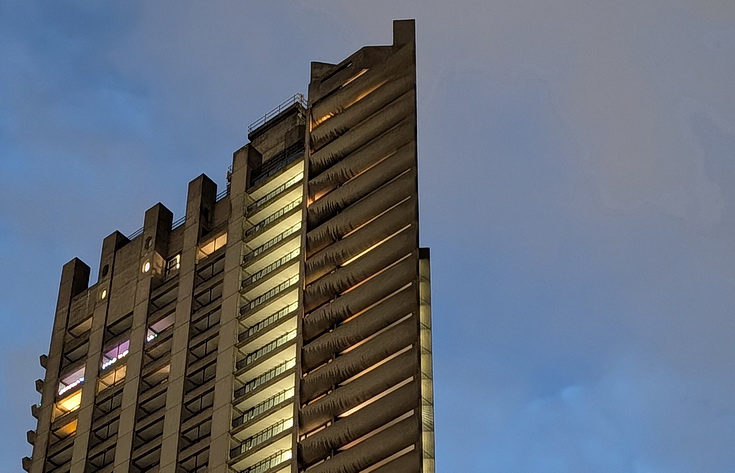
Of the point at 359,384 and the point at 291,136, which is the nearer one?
the point at 359,384

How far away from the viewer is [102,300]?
136m

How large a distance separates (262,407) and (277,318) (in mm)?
Result: 7651

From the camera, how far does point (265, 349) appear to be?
120 metres

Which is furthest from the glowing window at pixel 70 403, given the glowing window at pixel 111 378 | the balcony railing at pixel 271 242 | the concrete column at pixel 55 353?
the balcony railing at pixel 271 242

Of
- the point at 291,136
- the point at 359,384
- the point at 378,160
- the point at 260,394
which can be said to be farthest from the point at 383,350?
the point at 291,136

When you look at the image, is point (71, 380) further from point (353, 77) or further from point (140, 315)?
point (353, 77)

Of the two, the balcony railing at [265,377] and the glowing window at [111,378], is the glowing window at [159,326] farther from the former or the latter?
the balcony railing at [265,377]

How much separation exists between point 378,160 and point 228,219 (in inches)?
564

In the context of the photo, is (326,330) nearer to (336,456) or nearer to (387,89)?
(336,456)

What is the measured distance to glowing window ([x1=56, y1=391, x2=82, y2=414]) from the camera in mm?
131875

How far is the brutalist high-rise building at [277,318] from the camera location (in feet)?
366

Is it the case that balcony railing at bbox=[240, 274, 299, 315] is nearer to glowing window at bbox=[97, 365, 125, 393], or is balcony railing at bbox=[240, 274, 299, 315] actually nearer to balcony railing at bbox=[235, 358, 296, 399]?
balcony railing at bbox=[235, 358, 296, 399]

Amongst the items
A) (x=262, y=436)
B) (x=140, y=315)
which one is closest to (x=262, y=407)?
(x=262, y=436)

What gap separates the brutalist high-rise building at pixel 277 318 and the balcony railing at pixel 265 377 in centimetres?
11
